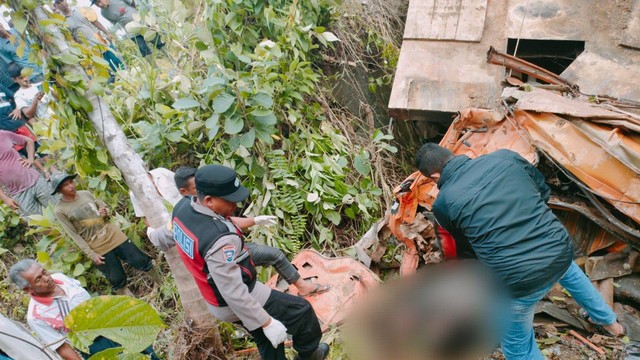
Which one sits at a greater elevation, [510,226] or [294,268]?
[510,226]

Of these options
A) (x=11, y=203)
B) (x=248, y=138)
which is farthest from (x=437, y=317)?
(x=11, y=203)

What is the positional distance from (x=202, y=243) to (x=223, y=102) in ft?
6.46

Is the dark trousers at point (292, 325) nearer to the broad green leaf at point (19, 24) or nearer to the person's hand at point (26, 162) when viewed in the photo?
the broad green leaf at point (19, 24)

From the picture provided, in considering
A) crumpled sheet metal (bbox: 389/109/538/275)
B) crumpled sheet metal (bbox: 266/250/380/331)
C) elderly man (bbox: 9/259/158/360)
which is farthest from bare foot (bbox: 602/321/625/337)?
elderly man (bbox: 9/259/158/360)

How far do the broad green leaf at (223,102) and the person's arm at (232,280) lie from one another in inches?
73.2

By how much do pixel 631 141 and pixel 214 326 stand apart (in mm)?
3135

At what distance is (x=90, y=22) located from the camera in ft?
20.3

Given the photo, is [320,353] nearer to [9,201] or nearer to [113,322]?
[113,322]

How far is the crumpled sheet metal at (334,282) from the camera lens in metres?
3.37

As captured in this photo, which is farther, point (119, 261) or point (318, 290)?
point (119, 261)

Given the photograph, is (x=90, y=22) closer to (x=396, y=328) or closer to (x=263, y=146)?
(x=263, y=146)

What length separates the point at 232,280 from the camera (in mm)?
2361

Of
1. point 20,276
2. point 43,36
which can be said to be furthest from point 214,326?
point 43,36

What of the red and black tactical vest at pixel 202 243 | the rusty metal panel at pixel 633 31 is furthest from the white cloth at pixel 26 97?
the rusty metal panel at pixel 633 31
